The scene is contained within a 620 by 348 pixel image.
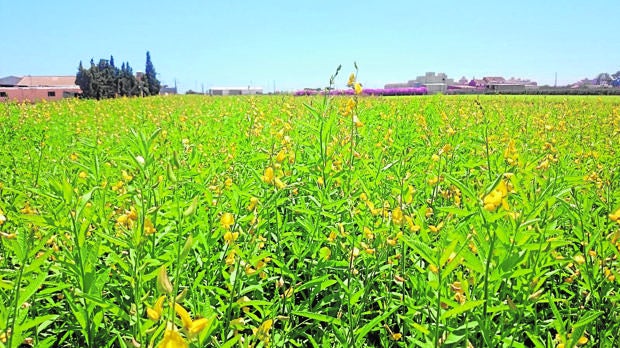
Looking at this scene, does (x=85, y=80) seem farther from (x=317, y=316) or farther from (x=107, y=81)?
(x=317, y=316)

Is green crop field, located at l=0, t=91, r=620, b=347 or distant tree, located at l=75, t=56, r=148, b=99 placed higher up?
distant tree, located at l=75, t=56, r=148, b=99

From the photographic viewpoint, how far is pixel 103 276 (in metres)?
1.23

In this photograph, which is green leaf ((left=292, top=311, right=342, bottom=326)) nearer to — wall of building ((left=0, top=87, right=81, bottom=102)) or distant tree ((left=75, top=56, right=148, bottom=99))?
wall of building ((left=0, top=87, right=81, bottom=102))

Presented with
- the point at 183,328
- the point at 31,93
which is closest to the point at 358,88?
the point at 183,328

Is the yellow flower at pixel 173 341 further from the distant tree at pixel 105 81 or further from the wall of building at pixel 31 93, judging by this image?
the distant tree at pixel 105 81

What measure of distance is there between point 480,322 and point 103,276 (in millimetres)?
944

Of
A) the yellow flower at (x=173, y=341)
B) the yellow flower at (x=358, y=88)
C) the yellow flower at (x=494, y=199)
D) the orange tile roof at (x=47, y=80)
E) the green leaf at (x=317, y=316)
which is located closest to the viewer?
the yellow flower at (x=173, y=341)

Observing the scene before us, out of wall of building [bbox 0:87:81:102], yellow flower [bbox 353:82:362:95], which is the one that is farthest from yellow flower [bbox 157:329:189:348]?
wall of building [bbox 0:87:81:102]

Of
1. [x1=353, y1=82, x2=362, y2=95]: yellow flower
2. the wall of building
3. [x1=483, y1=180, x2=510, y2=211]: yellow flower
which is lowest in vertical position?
[x1=483, y1=180, x2=510, y2=211]: yellow flower

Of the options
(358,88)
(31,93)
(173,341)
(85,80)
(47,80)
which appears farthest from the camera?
(47,80)

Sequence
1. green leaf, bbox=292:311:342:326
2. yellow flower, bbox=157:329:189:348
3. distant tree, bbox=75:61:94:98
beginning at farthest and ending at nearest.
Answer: distant tree, bbox=75:61:94:98 → green leaf, bbox=292:311:342:326 → yellow flower, bbox=157:329:189:348

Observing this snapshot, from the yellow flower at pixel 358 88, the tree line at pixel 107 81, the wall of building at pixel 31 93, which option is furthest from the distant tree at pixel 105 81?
the yellow flower at pixel 358 88

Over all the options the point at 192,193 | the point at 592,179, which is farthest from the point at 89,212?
the point at 592,179

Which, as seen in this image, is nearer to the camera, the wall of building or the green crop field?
the green crop field
